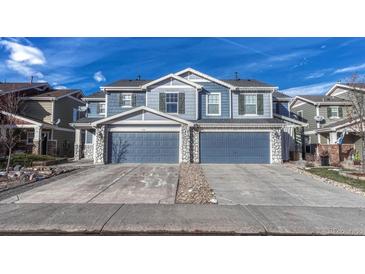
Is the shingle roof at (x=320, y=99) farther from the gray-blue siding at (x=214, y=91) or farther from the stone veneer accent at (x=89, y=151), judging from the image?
the stone veneer accent at (x=89, y=151)

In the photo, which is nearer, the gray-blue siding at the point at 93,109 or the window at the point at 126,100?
the window at the point at 126,100

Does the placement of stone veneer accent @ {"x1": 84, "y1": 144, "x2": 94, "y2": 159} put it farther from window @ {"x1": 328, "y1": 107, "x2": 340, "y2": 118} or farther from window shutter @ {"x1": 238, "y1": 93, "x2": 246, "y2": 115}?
window @ {"x1": 328, "y1": 107, "x2": 340, "y2": 118}

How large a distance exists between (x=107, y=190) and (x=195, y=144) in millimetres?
8139

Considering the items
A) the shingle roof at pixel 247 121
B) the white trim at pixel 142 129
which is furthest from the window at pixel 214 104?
the white trim at pixel 142 129

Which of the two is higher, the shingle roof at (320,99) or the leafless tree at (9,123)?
the shingle roof at (320,99)

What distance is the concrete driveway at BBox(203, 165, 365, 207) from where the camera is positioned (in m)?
6.29

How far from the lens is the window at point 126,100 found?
16.9 meters

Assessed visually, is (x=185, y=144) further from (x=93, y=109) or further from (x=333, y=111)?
(x=333, y=111)

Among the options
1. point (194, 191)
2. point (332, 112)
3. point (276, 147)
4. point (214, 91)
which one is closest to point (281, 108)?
point (332, 112)

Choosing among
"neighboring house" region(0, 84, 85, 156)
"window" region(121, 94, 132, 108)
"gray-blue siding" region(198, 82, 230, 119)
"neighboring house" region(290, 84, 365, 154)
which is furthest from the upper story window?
"neighboring house" region(0, 84, 85, 156)

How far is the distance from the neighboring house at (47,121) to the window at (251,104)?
16.1m

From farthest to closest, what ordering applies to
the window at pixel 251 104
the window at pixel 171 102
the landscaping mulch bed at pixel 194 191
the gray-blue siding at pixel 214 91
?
the window at pixel 251 104, the gray-blue siding at pixel 214 91, the window at pixel 171 102, the landscaping mulch bed at pixel 194 191

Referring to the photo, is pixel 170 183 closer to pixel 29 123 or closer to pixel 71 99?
pixel 29 123

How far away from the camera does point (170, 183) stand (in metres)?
8.59
